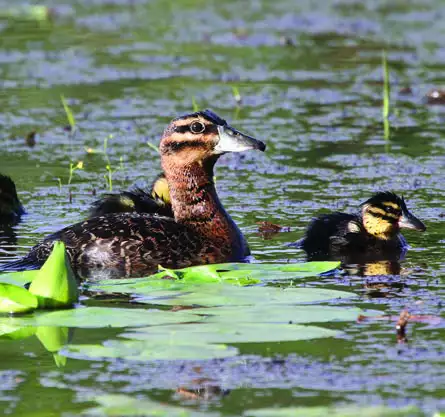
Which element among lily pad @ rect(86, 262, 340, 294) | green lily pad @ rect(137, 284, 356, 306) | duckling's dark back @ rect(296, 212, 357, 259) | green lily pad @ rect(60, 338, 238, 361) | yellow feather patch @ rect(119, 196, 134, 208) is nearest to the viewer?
green lily pad @ rect(60, 338, 238, 361)

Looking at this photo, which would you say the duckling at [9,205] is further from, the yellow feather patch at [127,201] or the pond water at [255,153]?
the yellow feather patch at [127,201]

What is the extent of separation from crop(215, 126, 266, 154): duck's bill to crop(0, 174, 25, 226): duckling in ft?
8.07

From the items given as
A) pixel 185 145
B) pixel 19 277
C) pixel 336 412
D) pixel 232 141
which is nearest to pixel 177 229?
pixel 185 145

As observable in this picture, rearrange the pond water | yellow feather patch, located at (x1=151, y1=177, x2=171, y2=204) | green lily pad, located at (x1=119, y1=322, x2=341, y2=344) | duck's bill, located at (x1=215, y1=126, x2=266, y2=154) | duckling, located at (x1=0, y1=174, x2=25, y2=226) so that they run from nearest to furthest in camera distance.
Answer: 1. the pond water
2. green lily pad, located at (x1=119, y1=322, x2=341, y2=344)
3. duck's bill, located at (x1=215, y1=126, x2=266, y2=154)
4. yellow feather patch, located at (x1=151, y1=177, x2=171, y2=204)
5. duckling, located at (x1=0, y1=174, x2=25, y2=226)

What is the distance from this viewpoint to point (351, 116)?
50.5 feet

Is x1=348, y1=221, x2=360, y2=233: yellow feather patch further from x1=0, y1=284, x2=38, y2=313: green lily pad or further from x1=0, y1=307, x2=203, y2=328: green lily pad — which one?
x1=0, y1=284, x2=38, y2=313: green lily pad

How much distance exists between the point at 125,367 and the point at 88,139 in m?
7.85

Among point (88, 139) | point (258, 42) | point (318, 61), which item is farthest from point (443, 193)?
point (258, 42)

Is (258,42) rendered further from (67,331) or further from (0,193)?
(67,331)

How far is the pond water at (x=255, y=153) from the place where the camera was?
21.1ft

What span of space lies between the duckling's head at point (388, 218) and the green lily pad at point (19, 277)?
9.62ft

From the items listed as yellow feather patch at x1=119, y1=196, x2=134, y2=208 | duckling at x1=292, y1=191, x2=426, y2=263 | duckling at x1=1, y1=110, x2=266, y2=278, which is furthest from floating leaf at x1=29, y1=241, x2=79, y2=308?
yellow feather patch at x1=119, y1=196, x2=134, y2=208

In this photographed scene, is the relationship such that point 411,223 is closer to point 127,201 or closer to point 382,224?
point 382,224

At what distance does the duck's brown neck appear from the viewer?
9664 millimetres
